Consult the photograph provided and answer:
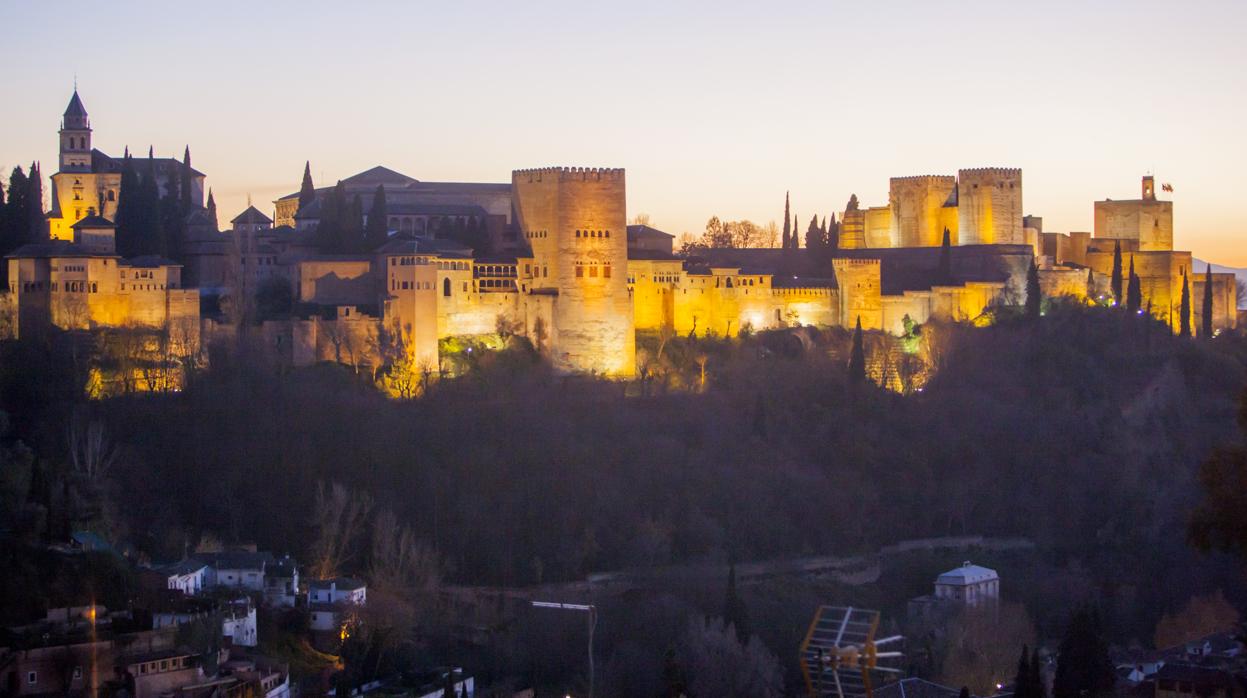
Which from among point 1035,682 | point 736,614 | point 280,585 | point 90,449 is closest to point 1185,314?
point 736,614

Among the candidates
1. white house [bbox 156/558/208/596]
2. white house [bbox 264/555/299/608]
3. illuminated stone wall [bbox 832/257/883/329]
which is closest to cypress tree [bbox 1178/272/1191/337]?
illuminated stone wall [bbox 832/257/883/329]

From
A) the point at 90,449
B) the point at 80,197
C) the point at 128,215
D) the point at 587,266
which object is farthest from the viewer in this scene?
the point at 80,197

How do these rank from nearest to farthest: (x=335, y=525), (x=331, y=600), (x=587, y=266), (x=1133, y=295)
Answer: (x=331, y=600)
(x=335, y=525)
(x=587, y=266)
(x=1133, y=295)

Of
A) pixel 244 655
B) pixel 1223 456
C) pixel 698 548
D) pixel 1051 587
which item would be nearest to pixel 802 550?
pixel 698 548

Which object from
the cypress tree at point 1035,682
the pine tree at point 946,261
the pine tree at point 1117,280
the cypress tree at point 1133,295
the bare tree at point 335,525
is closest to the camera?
the cypress tree at point 1035,682

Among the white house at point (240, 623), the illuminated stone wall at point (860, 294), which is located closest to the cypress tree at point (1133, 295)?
the illuminated stone wall at point (860, 294)

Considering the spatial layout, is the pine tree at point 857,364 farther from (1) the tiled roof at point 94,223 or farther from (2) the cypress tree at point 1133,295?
(1) the tiled roof at point 94,223

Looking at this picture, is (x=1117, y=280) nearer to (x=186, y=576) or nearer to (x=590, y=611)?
(x=590, y=611)
